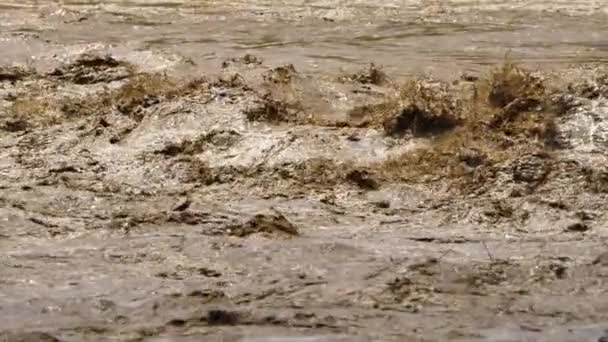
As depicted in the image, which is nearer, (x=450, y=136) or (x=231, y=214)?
(x=231, y=214)

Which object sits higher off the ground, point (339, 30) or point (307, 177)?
point (339, 30)

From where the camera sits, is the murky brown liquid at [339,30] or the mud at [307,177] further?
the murky brown liquid at [339,30]

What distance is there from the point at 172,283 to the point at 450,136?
9.70 feet

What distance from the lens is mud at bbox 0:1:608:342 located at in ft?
21.2

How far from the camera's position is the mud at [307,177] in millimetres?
6469

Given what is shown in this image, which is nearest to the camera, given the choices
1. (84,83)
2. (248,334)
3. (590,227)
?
(248,334)

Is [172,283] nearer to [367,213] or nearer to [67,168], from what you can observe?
[367,213]

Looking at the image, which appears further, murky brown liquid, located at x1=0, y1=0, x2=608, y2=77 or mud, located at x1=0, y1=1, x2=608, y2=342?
murky brown liquid, located at x1=0, y1=0, x2=608, y2=77

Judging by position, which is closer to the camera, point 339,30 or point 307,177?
point 307,177

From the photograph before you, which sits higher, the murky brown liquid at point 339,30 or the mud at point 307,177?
the murky brown liquid at point 339,30

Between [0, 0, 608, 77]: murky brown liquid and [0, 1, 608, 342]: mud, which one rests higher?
[0, 0, 608, 77]: murky brown liquid

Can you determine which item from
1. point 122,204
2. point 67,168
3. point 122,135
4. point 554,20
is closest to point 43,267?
point 122,204

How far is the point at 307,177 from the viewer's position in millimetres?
8312

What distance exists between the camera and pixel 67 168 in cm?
856
